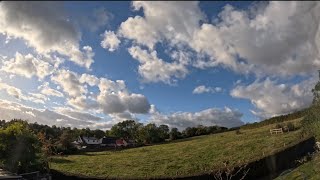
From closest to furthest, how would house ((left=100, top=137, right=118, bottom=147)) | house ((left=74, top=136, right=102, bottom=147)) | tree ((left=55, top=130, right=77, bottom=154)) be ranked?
tree ((left=55, top=130, right=77, bottom=154))
house ((left=100, top=137, right=118, bottom=147))
house ((left=74, top=136, right=102, bottom=147))

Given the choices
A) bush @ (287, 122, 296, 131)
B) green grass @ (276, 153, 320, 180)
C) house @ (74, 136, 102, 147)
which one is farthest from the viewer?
house @ (74, 136, 102, 147)

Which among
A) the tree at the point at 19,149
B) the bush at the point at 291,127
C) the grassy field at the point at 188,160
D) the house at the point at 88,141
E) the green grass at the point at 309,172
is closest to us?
the green grass at the point at 309,172

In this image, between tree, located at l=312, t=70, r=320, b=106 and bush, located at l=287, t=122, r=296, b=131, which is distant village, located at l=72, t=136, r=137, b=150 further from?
tree, located at l=312, t=70, r=320, b=106

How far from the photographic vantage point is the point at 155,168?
50.6m

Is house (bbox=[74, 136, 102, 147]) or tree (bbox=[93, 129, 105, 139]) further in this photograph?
tree (bbox=[93, 129, 105, 139])

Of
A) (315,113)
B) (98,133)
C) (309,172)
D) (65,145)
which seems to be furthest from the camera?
(98,133)

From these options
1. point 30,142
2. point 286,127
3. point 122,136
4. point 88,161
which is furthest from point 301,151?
point 122,136

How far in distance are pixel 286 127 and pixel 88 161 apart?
3112 cm

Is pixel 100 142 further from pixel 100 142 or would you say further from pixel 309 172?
pixel 309 172

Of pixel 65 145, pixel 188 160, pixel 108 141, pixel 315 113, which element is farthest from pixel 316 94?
pixel 108 141

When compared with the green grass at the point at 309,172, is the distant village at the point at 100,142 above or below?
above

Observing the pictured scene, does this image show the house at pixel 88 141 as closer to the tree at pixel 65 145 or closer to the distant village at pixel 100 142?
the distant village at pixel 100 142

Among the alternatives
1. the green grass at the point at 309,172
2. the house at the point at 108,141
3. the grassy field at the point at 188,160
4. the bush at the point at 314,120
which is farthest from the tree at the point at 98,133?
the green grass at the point at 309,172

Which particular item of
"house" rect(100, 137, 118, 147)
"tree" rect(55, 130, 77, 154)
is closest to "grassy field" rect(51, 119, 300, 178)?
"tree" rect(55, 130, 77, 154)
